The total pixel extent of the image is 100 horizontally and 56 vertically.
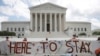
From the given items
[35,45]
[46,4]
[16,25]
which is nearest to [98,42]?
[35,45]

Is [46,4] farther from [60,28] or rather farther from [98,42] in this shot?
[98,42]

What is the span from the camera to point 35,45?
44.0ft

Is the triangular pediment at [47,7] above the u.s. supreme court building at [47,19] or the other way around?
above

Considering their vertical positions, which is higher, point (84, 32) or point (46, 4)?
point (46, 4)

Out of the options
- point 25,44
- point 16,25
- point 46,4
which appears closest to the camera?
point 25,44

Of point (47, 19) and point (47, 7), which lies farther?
point (47, 19)

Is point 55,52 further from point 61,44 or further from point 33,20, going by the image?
point 33,20

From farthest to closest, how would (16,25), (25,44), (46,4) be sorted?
(16,25) → (46,4) → (25,44)

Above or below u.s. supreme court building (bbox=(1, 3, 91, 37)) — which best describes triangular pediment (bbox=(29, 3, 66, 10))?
above

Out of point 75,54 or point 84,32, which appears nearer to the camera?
point 75,54

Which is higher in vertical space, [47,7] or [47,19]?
[47,7]

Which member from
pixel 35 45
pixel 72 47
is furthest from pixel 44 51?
pixel 72 47

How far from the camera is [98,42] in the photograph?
13.5 metres

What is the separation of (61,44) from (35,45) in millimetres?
1444
